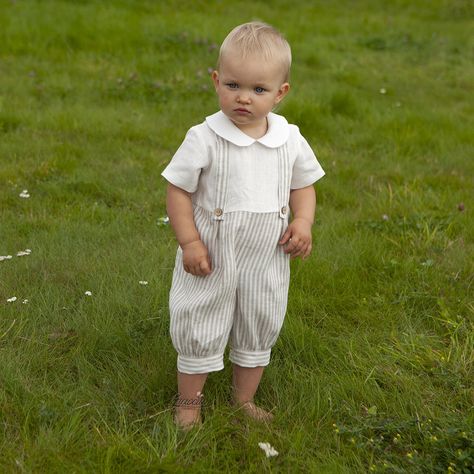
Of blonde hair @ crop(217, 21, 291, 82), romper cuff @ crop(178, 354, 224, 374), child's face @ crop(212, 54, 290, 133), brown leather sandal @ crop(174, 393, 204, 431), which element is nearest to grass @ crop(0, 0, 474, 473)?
brown leather sandal @ crop(174, 393, 204, 431)

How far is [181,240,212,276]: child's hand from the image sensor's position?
2.84 m

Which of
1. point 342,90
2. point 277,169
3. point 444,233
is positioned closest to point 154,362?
point 277,169

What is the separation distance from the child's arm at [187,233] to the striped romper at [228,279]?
4cm

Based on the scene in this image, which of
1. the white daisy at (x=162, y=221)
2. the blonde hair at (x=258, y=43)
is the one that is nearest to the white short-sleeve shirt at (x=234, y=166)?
the blonde hair at (x=258, y=43)

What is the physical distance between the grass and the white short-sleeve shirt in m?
0.91

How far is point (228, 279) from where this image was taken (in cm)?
290

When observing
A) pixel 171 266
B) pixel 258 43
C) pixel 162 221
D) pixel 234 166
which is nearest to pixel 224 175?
pixel 234 166

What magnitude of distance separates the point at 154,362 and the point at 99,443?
0.65m

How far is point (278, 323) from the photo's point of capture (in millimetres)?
3078

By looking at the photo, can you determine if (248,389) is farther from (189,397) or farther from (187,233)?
(187,233)

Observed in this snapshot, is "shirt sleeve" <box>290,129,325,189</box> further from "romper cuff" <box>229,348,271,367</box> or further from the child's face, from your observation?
"romper cuff" <box>229,348,271,367</box>

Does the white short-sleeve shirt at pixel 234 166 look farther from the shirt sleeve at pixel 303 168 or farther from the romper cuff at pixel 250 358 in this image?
the romper cuff at pixel 250 358

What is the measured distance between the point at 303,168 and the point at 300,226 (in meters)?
0.25

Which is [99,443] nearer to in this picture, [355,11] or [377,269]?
[377,269]
